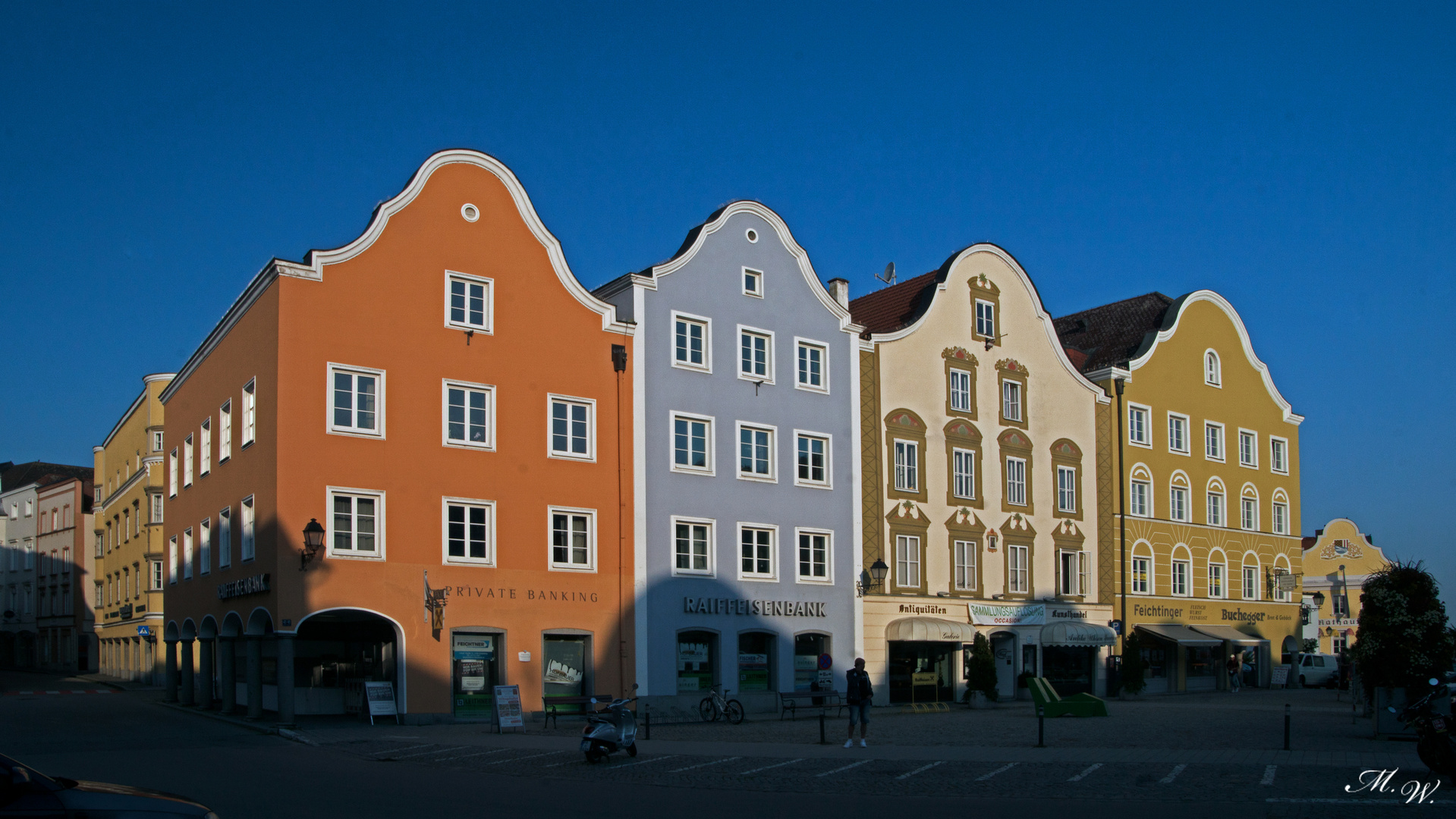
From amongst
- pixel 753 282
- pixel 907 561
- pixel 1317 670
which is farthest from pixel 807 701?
pixel 1317 670

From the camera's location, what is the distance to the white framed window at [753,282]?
37.7 metres

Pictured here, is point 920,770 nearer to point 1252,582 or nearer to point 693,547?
point 693,547

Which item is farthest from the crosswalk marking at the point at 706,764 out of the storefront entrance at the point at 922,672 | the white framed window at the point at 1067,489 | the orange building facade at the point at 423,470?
the white framed window at the point at 1067,489

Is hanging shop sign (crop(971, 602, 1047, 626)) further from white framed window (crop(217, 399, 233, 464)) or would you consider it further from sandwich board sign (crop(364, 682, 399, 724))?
white framed window (crop(217, 399, 233, 464))

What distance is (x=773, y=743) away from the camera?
24.2 metres

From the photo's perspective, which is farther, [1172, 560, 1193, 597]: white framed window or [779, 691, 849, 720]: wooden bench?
[1172, 560, 1193, 597]: white framed window

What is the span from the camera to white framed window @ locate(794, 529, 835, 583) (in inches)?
1492

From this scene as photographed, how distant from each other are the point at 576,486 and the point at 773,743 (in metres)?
11.2

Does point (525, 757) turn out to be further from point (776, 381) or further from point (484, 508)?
point (776, 381)

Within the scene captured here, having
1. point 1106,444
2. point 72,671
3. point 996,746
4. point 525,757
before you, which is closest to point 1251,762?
point 996,746

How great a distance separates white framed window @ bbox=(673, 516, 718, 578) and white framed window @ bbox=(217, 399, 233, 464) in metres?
11.9

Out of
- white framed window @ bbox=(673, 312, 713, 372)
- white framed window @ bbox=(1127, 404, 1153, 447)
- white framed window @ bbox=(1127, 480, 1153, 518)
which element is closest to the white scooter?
white framed window @ bbox=(673, 312, 713, 372)

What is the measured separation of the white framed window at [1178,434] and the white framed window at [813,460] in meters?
18.4

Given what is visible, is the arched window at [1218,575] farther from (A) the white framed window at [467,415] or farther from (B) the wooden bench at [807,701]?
(A) the white framed window at [467,415]
